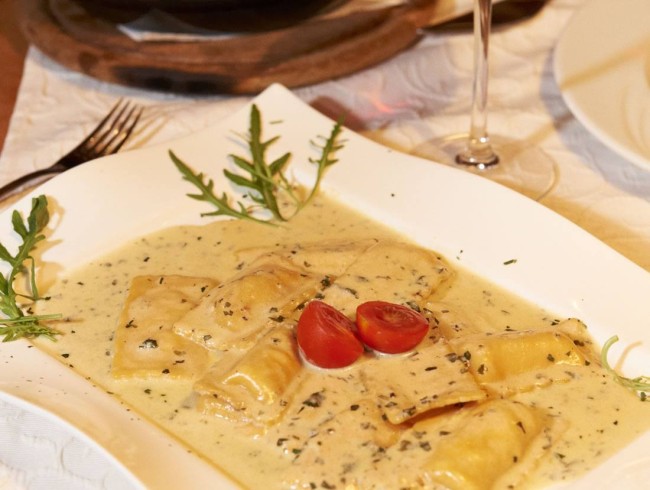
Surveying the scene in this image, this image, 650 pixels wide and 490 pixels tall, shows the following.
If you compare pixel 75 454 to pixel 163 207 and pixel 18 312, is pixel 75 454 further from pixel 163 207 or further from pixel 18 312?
pixel 163 207

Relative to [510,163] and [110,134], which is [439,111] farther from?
[110,134]

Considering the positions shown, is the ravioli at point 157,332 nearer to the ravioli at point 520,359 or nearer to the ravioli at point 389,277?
the ravioli at point 389,277

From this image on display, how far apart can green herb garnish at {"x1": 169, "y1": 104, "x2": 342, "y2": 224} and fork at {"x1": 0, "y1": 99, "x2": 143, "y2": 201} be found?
49 centimetres

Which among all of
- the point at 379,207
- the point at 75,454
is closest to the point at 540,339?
the point at 379,207

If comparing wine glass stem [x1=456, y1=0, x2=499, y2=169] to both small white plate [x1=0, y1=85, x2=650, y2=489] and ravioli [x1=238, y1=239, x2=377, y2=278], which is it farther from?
ravioli [x1=238, y1=239, x2=377, y2=278]

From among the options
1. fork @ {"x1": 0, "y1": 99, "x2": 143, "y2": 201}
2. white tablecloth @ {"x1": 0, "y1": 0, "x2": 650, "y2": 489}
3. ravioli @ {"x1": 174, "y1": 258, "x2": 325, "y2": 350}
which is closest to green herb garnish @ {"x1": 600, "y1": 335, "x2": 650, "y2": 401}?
white tablecloth @ {"x1": 0, "y1": 0, "x2": 650, "y2": 489}

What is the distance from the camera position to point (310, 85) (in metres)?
4.10

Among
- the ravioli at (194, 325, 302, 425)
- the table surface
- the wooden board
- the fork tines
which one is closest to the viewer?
A: the ravioli at (194, 325, 302, 425)

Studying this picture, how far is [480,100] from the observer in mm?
3373

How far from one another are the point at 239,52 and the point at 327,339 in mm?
2075

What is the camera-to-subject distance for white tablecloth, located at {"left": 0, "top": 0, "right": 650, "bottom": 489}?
328 centimetres

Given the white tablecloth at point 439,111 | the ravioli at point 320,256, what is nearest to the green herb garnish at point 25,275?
the ravioli at point 320,256

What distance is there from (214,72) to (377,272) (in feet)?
5.39

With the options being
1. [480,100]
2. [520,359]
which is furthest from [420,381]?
[480,100]
